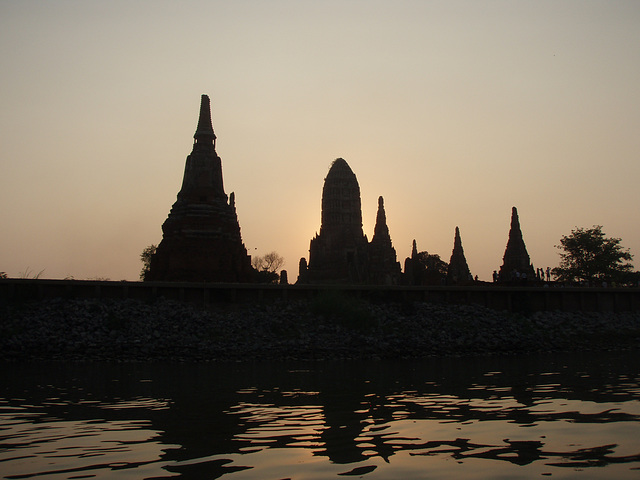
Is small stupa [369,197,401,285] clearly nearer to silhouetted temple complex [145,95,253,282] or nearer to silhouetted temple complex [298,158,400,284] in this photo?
silhouetted temple complex [298,158,400,284]

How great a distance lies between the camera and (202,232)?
4762cm

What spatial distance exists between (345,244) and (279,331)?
42.9 metres

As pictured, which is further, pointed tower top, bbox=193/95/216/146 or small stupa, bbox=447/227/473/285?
small stupa, bbox=447/227/473/285

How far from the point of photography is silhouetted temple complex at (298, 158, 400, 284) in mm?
75938

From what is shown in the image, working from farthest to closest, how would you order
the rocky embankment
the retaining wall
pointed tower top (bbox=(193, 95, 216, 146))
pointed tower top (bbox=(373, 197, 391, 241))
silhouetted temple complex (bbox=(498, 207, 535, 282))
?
pointed tower top (bbox=(373, 197, 391, 241)) < silhouetted temple complex (bbox=(498, 207, 535, 282)) < pointed tower top (bbox=(193, 95, 216, 146)) < the retaining wall < the rocky embankment

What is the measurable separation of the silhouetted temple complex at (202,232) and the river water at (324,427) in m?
24.1

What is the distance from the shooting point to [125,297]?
3916 centimetres

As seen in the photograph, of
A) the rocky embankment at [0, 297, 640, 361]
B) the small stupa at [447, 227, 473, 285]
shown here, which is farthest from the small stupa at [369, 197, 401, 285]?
the rocky embankment at [0, 297, 640, 361]

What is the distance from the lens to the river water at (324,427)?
845 centimetres

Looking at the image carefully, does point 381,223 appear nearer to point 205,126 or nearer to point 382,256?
point 382,256

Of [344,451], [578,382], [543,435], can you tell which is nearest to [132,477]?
[344,451]

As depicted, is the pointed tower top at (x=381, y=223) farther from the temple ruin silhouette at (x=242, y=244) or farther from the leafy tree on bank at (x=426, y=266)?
the leafy tree on bank at (x=426, y=266)

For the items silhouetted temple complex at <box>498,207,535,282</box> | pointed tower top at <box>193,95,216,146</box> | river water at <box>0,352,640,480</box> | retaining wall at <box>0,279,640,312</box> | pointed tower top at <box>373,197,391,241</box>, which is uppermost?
pointed tower top at <box>193,95,216,146</box>

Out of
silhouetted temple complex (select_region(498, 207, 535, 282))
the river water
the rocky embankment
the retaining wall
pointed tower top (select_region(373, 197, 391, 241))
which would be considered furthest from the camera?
pointed tower top (select_region(373, 197, 391, 241))
